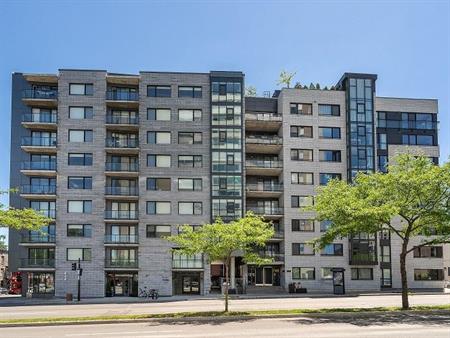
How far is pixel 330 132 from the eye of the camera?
6375 centimetres

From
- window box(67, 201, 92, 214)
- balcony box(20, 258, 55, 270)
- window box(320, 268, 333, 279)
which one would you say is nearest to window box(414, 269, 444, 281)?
window box(320, 268, 333, 279)

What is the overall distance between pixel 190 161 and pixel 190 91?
8465 millimetres

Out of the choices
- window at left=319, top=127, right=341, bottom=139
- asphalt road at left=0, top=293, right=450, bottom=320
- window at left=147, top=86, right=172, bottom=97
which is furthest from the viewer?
window at left=319, top=127, right=341, bottom=139

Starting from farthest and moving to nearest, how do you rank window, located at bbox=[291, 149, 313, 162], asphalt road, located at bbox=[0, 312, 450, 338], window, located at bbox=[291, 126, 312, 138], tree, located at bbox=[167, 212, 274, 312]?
A: 1. window, located at bbox=[291, 126, 312, 138]
2. window, located at bbox=[291, 149, 313, 162]
3. tree, located at bbox=[167, 212, 274, 312]
4. asphalt road, located at bbox=[0, 312, 450, 338]

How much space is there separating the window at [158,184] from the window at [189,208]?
8.42ft

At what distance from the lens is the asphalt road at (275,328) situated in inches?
786

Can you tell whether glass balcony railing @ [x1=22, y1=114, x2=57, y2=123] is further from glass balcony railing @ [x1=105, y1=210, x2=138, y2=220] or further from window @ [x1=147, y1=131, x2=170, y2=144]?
glass balcony railing @ [x1=105, y1=210, x2=138, y2=220]

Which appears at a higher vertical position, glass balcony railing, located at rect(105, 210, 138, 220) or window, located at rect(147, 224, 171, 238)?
glass balcony railing, located at rect(105, 210, 138, 220)

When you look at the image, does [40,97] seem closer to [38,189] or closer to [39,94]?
[39,94]

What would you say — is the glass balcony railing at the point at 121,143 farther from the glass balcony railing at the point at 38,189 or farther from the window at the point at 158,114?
the glass balcony railing at the point at 38,189

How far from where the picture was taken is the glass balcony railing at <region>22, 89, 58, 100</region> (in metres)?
59.4

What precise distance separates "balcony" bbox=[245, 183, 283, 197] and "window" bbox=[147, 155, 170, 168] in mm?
10104

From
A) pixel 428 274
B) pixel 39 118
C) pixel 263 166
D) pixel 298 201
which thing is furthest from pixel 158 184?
pixel 428 274

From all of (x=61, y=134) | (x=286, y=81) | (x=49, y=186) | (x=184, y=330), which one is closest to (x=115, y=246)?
(x=49, y=186)
